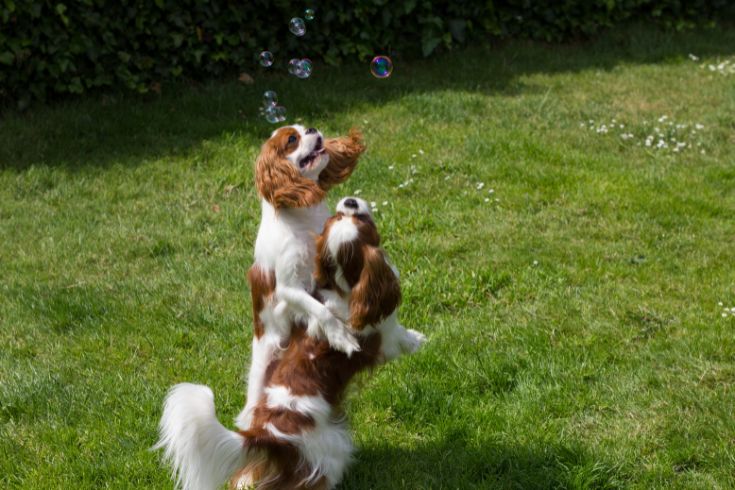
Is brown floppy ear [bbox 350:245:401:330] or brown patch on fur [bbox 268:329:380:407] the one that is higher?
brown floppy ear [bbox 350:245:401:330]

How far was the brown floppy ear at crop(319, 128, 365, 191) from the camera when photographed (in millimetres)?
4462

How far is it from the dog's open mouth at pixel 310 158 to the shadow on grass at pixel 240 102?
380 cm

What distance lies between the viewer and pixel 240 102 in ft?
29.5

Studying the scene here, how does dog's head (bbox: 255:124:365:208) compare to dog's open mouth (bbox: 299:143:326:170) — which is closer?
dog's head (bbox: 255:124:365:208)

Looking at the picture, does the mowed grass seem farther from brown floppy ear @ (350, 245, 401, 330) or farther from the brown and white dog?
brown floppy ear @ (350, 245, 401, 330)

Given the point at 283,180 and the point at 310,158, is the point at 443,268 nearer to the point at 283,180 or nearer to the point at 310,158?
the point at 310,158

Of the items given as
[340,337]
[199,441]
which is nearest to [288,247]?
[340,337]

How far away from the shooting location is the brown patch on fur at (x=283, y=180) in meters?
4.16

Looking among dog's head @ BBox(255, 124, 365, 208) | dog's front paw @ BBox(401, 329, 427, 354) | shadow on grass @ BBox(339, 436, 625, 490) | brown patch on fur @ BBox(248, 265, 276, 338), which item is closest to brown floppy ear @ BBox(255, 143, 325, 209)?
dog's head @ BBox(255, 124, 365, 208)

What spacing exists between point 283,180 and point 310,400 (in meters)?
0.94

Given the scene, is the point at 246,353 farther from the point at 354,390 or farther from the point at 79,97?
the point at 79,97

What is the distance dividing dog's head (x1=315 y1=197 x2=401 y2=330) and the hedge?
17.4 ft

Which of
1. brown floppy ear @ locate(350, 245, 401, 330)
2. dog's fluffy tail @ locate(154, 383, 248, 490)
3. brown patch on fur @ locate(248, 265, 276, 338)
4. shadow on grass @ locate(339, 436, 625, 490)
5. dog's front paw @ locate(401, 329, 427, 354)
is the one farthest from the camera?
shadow on grass @ locate(339, 436, 625, 490)

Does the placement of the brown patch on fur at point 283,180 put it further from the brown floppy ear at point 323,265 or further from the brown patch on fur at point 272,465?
the brown patch on fur at point 272,465
